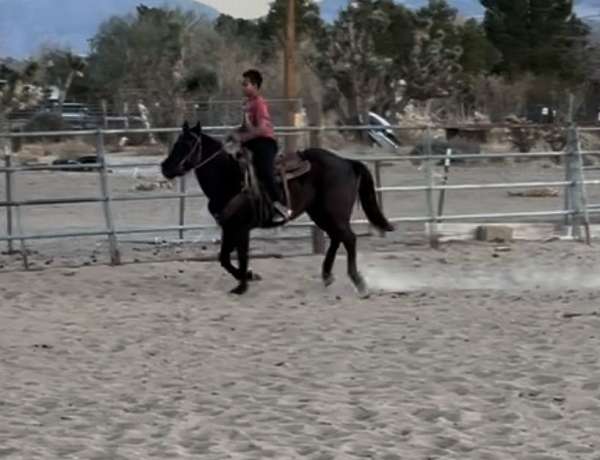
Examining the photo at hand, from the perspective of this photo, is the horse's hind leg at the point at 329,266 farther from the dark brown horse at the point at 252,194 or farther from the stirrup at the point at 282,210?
the stirrup at the point at 282,210

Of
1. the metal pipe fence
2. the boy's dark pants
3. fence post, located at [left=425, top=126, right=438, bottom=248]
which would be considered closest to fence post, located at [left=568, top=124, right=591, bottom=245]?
the metal pipe fence

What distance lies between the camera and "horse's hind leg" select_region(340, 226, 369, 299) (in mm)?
12367

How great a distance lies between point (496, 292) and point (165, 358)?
4.13 m

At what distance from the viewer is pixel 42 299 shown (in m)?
11.8

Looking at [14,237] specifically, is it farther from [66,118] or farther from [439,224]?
[66,118]

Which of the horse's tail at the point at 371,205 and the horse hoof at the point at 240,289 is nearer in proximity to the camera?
the horse hoof at the point at 240,289

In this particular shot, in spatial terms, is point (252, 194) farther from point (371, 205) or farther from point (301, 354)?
point (301, 354)

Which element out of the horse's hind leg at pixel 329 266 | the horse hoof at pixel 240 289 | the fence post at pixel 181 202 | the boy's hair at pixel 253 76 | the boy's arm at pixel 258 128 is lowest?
the horse hoof at pixel 240 289

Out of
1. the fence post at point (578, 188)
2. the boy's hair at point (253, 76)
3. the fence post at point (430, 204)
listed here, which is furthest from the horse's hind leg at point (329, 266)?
the fence post at point (578, 188)

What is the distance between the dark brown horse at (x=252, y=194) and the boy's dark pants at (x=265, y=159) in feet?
0.55

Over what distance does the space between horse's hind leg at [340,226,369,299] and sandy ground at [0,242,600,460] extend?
17 cm

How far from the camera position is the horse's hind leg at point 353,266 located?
1237cm

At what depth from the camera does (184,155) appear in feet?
40.6

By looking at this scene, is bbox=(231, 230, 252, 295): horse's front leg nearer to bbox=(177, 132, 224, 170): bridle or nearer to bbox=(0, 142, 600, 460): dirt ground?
bbox=(0, 142, 600, 460): dirt ground
